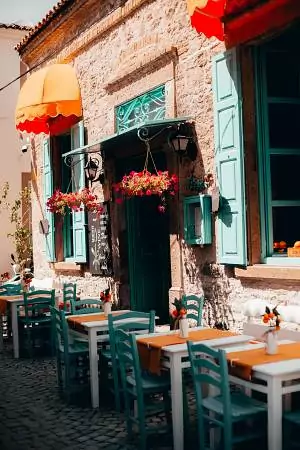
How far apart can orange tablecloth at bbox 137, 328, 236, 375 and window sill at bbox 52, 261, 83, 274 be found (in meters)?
6.25

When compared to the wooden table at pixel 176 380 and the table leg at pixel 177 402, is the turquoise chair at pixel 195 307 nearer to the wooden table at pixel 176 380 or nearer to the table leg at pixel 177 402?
the wooden table at pixel 176 380

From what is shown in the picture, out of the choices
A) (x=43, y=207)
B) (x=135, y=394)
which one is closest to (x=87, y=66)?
(x=43, y=207)

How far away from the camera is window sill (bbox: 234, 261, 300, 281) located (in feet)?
21.2

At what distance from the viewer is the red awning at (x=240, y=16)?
638 cm

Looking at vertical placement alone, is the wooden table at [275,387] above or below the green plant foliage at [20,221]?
below

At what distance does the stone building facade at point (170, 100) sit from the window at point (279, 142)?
0.11 m

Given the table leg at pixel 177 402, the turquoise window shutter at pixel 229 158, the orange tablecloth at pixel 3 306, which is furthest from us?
the orange tablecloth at pixel 3 306

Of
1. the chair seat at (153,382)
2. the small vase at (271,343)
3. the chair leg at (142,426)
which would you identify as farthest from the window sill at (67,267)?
the small vase at (271,343)

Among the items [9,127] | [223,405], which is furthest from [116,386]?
[9,127]

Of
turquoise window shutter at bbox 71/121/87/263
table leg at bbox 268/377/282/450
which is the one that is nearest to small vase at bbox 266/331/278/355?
table leg at bbox 268/377/282/450

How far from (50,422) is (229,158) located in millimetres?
3656

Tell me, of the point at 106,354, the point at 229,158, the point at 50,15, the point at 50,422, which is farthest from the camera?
the point at 50,15

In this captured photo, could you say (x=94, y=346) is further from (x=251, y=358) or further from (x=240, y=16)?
(x=240, y=16)

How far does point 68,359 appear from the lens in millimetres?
6543
